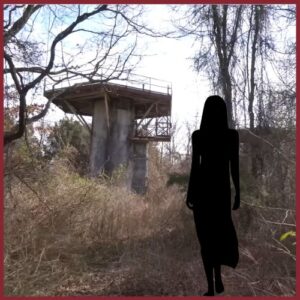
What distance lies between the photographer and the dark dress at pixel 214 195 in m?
3.65

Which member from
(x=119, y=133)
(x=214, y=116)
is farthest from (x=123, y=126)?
(x=214, y=116)

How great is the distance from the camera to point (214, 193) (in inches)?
144

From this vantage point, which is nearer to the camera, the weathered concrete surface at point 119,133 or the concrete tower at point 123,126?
the concrete tower at point 123,126

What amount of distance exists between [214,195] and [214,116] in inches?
32.2

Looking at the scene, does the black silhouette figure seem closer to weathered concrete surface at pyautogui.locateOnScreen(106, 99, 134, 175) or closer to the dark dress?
the dark dress

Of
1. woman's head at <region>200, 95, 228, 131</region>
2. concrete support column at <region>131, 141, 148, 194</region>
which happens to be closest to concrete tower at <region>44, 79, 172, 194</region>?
concrete support column at <region>131, 141, 148, 194</region>

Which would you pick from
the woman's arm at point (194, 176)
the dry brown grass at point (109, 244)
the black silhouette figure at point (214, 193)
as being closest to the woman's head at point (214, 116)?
the black silhouette figure at point (214, 193)

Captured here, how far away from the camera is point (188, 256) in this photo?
22.2 feet

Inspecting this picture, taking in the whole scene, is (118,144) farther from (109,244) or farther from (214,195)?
(214,195)

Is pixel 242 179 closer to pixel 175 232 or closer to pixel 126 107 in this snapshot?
pixel 175 232

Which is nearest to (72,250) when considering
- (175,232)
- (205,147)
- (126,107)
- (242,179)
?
(175,232)

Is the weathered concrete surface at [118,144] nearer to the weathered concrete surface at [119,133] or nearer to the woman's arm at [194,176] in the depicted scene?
the weathered concrete surface at [119,133]

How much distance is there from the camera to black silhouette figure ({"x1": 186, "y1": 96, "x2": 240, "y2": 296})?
144 inches

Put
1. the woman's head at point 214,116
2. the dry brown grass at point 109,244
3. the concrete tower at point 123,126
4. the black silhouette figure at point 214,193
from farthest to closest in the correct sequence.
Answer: the concrete tower at point 123,126 < the dry brown grass at point 109,244 < the woman's head at point 214,116 < the black silhouette figure at point 214,193
